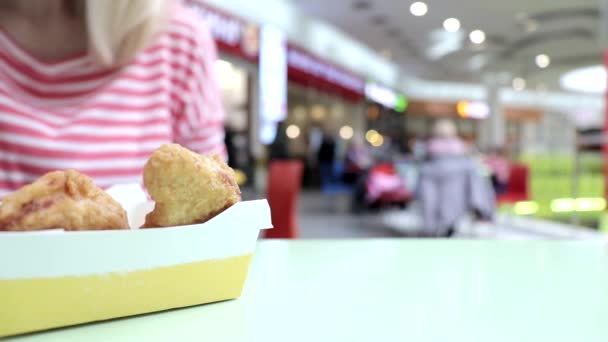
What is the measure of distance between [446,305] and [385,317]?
0.07 meters

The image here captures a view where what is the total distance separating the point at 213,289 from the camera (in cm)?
45

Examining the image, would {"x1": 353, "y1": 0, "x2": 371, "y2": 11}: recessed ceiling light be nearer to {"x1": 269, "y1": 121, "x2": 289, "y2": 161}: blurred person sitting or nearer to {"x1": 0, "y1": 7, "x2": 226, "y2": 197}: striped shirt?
{"x1": 269, "y1": 121, "x2": 289, "y2": 161}: blurred person sitting

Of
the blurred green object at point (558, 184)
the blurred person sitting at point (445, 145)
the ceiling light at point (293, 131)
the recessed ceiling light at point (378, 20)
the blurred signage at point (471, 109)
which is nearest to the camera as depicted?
the blurred person sitting at point (445, 145)

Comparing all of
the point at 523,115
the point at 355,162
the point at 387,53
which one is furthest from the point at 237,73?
the point at 523,115

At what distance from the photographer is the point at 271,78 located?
9758mm

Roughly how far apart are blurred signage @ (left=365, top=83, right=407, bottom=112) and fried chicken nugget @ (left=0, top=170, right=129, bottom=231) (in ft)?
49.5

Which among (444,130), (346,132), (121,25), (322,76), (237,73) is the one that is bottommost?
(121,25)

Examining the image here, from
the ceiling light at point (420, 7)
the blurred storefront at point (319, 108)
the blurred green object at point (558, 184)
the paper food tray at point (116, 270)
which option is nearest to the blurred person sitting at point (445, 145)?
the ceiling light at point (420, 7)

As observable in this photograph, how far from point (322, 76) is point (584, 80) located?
500 inches

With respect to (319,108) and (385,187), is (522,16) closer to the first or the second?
(385,187)

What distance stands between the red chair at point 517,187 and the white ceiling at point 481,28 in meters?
1.80

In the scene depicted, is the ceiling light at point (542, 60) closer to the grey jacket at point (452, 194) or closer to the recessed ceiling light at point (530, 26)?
the recessed ceiling light at point (530, 26)

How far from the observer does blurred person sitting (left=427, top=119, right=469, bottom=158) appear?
17.7ft

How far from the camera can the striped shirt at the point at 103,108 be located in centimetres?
106
